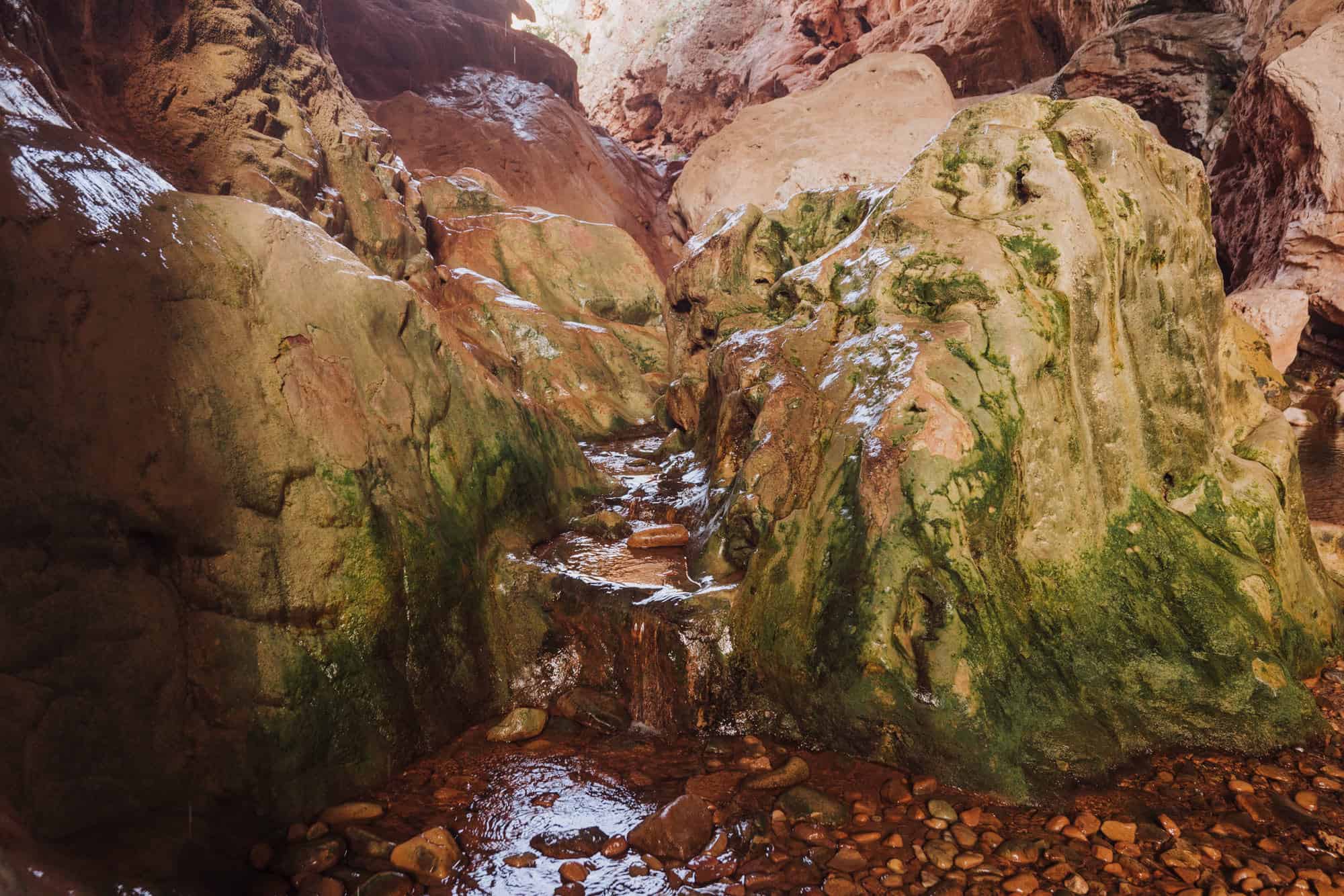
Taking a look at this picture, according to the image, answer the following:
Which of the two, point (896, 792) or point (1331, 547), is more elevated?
point (1331, 547)

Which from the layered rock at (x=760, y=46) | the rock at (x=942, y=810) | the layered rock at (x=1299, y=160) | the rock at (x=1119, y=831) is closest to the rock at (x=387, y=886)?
the rock at (x=942, y=810)

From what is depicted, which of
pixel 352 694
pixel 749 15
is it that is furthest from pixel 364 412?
pixel 749 15

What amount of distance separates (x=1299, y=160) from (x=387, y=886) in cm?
1577

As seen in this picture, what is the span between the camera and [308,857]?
3.05 m

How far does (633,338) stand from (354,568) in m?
8.06

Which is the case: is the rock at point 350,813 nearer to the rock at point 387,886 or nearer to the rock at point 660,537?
the rock at point 387,886

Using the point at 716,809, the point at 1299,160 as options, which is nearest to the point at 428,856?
the point at 716,809

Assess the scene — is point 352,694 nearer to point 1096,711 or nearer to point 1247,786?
point 1096,711

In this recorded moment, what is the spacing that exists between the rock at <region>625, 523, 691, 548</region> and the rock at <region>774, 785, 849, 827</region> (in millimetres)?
2502

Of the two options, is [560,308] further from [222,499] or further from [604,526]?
[222,499]

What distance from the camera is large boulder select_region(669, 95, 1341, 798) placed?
374 cm

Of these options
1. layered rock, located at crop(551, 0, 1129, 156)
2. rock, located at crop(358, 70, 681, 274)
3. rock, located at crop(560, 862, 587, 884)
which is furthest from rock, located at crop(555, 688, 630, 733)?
layered rock, located at crop(551, 0, 1129, 156)

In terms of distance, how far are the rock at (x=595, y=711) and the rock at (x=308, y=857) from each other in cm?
149

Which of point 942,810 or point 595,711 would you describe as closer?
point 942,810
